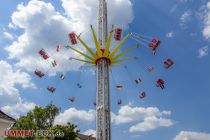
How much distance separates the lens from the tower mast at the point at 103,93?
1390 inches

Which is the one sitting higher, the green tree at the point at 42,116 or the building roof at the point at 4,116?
the green tree at the point at 42,116

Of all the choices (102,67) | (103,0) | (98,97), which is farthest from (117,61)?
(103,0)

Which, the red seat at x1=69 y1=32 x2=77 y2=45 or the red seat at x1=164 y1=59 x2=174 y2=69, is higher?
the red seat at x1=69 y1=32 x2=77 y2=45

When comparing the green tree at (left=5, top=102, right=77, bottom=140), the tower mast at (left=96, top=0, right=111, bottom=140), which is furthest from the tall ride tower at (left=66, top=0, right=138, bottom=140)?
the green tree at (left=5, top=102, right=77, bottom=140)

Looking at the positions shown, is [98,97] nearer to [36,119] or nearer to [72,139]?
[72,139]

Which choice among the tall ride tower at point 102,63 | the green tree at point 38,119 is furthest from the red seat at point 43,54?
the green tree at point 38,119

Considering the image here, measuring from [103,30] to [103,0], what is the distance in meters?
4.40

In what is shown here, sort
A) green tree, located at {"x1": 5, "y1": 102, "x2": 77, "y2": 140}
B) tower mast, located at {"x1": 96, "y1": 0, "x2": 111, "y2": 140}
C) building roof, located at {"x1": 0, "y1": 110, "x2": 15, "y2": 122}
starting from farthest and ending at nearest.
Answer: green tree, located at {"x1": 5, "y1": 102, "x2": 77, "y2": 140} → tower mast, located at {"x1": 96, "y1": 0, "x2": 111, "y2": 140} → building roof, located at {"x1": 0, "y1": 110, "x2": 15, "y2": 122}

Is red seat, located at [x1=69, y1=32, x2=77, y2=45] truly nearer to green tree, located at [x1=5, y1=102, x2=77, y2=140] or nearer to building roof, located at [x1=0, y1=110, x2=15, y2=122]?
building roof, located at [x1=0, y1=110, x2=15, y2=122]

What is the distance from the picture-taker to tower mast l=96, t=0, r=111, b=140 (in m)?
35.3

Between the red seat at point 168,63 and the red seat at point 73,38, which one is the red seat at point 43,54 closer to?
the red seat at point 73,38

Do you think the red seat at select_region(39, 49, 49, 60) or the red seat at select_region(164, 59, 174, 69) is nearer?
the red seat at select_region(164, 59, 174, 69)

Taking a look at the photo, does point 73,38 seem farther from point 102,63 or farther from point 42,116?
point 42,116

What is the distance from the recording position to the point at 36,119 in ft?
233
